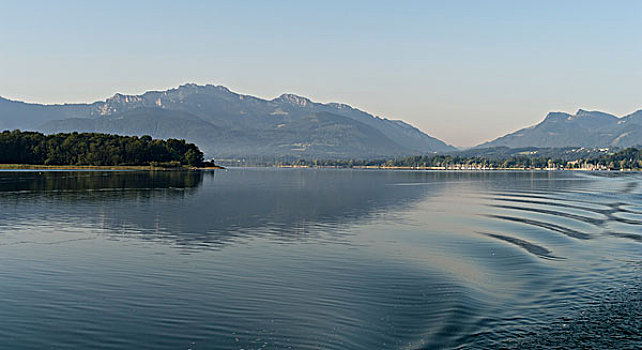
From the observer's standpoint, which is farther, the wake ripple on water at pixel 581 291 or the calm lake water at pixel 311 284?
the calm lake water at pixel 311 284

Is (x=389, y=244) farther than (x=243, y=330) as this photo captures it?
Yes

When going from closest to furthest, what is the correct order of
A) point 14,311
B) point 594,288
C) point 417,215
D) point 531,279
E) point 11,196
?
point 14,311, point 594,288, point 531,279, point 417,215, point 11,196

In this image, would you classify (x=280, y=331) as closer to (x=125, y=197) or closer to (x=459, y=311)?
(x=459, y=311)

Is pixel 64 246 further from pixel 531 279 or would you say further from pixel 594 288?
pixel 594 288

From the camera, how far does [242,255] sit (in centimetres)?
3806

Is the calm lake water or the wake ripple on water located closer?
the wake ripple on water

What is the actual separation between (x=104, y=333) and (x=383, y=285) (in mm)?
14964

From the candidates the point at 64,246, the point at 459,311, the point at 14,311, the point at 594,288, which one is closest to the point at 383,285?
the point at 459,311

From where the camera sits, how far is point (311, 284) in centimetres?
2966

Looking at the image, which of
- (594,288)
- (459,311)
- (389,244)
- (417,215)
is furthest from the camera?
(417,215)

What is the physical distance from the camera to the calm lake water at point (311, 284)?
21.1 m

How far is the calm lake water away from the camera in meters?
21.1

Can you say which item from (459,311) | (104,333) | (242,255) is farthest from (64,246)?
(459,311)

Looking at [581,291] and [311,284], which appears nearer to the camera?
[581,291]
